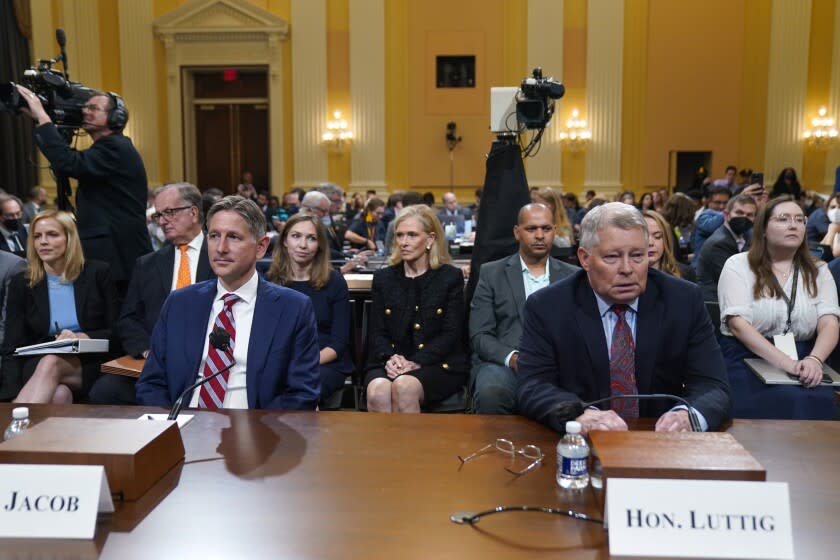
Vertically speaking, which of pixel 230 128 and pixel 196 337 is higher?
pixel 230 128

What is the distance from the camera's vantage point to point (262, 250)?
3086mm

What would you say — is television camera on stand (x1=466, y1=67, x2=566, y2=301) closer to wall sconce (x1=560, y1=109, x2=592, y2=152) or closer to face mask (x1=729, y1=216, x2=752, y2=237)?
face mask (x1=729, y1=216, x2=752, y2=237)

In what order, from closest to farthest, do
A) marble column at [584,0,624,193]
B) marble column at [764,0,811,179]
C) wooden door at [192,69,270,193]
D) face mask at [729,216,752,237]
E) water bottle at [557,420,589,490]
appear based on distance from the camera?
water bottle at [557,420,589,490], face mask at [729,216,752,237], marble column at [764,0,811,179], marble column at [584,0,624,193], wooden door at [192,69,270,193]

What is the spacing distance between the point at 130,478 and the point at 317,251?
265 centimetres

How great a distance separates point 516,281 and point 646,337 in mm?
1615

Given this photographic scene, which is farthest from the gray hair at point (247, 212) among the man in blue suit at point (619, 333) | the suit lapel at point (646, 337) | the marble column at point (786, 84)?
the marble column at point (786, 84)

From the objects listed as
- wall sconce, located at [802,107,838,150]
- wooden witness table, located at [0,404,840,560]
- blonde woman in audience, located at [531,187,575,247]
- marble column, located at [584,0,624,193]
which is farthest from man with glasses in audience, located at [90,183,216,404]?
wall sconce, located at [802,107,838,150]

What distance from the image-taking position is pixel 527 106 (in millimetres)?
4512

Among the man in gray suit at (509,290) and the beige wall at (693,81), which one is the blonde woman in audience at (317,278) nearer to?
the man in gray suit at (509,290)

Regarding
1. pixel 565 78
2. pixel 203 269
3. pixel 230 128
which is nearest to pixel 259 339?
pixel 203 269

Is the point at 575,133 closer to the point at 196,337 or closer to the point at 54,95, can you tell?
the point at 54,95

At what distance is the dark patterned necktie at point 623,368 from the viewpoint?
2.57m

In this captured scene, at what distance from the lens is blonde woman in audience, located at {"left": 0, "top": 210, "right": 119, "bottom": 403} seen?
13.6 ft

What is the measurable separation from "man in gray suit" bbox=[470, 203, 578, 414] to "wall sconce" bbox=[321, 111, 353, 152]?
11816mm
